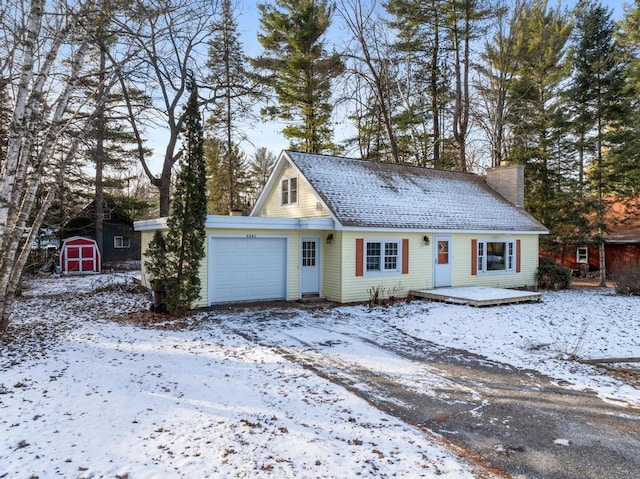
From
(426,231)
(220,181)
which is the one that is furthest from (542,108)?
(220,181)

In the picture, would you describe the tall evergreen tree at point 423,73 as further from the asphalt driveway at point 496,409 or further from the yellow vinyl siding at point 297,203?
the asphalt driveway at point 496,409

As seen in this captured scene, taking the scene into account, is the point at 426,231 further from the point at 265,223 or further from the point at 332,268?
the point at 265,223

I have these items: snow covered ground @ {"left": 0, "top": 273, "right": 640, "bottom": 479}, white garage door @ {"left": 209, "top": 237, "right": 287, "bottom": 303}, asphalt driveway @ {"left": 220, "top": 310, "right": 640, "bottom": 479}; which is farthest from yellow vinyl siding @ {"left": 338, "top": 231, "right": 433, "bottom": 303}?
asphalt driveway @ {"left": 220, "top": 310, "right": 640, "bottom": 479}

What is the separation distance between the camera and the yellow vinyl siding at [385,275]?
12594 mm

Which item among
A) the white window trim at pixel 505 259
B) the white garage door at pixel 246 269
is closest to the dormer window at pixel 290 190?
the white garage door at pixel 246 269

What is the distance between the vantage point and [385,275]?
13.3 m

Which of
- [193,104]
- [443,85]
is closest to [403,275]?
[193,104]

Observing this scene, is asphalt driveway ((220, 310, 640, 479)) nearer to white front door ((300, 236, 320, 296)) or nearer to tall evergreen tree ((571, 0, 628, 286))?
white front door ((300, 236, 320, 296))

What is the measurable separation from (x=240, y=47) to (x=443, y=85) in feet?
38.6

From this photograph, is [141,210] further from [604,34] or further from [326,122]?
[604,34]

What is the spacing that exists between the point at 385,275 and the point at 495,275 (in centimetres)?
534

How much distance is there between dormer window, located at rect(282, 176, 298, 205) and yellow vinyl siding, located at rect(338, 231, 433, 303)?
329 cm

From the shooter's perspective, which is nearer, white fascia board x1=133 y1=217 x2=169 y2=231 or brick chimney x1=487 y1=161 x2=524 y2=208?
white fascia board x1=133 y1=217 x2=169 y2=231

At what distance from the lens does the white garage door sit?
1180 centimetres
